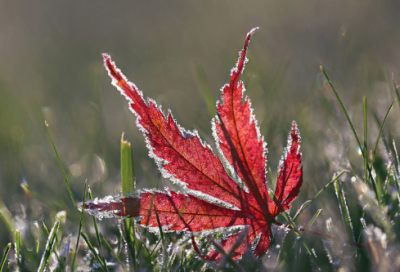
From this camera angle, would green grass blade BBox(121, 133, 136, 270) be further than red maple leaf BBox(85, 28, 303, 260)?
Yes

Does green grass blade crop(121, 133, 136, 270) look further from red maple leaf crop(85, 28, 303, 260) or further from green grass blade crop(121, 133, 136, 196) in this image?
red maple leaf crop(85, 28, 303, 260)

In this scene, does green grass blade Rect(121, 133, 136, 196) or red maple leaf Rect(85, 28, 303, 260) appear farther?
green grass blade Rect(121, 133, 136, 196)

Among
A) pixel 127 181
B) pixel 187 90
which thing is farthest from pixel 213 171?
pixel 187 90

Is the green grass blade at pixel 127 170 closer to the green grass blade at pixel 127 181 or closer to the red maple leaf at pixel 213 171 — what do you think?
the green grass blade at pixel 127 181

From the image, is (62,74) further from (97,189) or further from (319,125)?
(319,125)

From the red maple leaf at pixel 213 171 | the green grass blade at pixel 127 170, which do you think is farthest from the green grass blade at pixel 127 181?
the red maple leaf at pixel 213 171

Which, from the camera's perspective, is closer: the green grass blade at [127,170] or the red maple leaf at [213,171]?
the red maple leaf at [213,171]

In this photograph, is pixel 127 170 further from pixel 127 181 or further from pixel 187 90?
pixel 187 90

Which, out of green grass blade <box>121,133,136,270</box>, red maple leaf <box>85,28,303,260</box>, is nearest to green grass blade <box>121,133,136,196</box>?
green grass blade <box>121,133,136,270</box>
